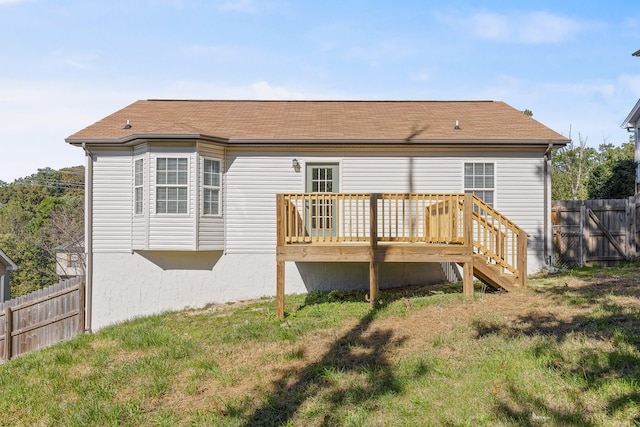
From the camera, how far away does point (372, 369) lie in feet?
18.6

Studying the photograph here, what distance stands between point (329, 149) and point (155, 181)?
4.10 metres

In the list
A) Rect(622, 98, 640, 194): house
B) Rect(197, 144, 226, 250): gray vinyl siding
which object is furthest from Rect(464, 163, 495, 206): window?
Rect(622, 98, 640, 194): house

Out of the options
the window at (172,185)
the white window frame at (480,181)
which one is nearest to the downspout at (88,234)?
the window at (172,185)

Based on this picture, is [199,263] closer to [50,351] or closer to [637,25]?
[50,351]

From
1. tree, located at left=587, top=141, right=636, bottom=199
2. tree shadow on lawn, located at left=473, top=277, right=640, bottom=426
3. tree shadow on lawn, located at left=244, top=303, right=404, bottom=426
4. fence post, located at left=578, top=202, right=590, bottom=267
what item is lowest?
tree shadow on lawn, located at left=244, top=303, right=404, bottom=426

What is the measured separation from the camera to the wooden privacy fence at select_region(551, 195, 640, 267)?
1298 centimetres

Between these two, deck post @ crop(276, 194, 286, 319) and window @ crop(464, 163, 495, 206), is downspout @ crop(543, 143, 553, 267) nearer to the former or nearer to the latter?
window @ crop(464, 163, 495, 206)

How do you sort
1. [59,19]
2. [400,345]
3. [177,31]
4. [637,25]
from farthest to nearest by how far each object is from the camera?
1. [637,25]
2. [177,31]
3. [59,19]
4. [400,345]

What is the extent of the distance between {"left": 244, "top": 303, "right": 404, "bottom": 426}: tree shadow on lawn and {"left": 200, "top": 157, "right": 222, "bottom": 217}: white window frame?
5775 millimetres

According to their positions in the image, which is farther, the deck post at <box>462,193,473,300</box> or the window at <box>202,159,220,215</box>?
the window at <box>202,159,220,215</box>

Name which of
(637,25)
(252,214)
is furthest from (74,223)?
(637,25)

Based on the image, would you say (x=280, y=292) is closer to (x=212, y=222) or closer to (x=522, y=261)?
(x=212, y=222)

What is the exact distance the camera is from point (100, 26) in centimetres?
1245

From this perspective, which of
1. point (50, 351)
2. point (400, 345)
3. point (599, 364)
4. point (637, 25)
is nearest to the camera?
point (599, 364)
